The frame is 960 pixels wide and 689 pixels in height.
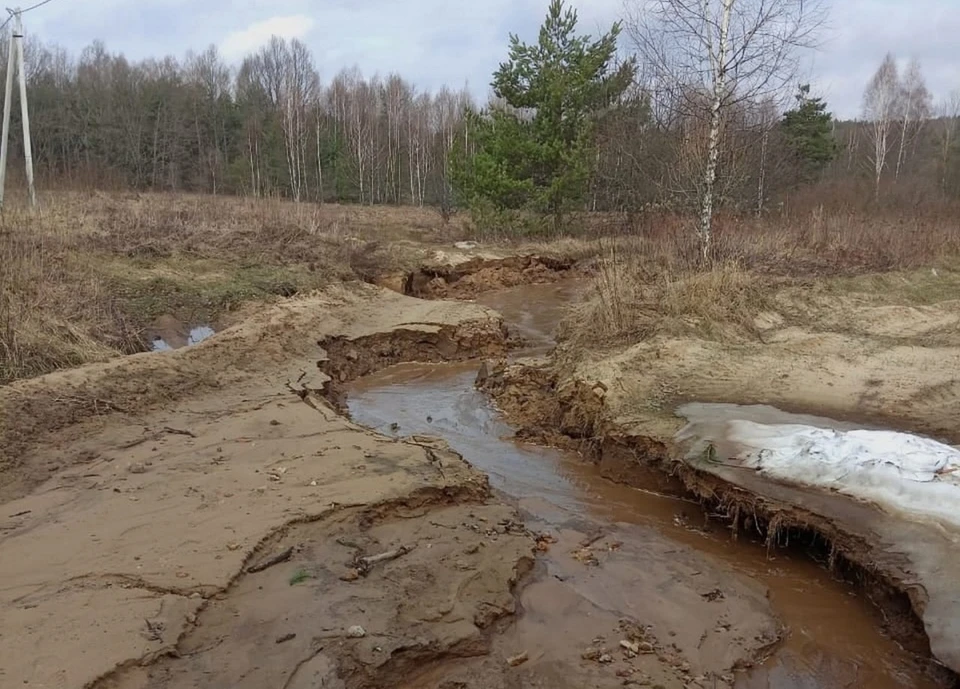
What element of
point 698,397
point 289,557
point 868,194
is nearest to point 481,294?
point 698,397

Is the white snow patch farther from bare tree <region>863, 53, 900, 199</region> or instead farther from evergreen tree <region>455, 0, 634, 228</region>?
bare tree <region>863, 53, 900, 199</region>

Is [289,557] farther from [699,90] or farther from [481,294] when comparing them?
[481,294]

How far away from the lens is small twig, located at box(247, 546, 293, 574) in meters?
4.32

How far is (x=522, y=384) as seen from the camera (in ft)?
30.4

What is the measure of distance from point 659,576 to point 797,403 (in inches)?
132

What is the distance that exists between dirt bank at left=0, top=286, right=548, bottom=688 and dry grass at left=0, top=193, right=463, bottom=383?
105 cm

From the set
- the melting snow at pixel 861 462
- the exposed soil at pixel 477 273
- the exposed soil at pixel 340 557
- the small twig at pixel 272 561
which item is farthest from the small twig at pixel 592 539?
the exposed soil at pixel 477 273

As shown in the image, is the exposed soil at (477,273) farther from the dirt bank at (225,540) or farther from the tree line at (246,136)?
the tree line at (246,136)

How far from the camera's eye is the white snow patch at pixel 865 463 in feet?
16.1

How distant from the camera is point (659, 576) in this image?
4.83 meters

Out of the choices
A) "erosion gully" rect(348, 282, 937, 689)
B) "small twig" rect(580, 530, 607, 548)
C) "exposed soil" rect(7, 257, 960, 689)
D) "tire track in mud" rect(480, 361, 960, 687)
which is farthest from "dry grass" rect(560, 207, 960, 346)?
"small twig" rect(580, 530, 607, 548)

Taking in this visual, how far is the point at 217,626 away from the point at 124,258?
10.8 meters

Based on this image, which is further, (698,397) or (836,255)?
(836,255)

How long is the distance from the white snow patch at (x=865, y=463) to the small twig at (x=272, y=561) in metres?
3.53
